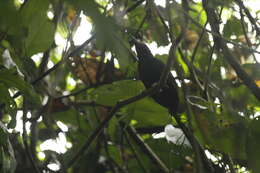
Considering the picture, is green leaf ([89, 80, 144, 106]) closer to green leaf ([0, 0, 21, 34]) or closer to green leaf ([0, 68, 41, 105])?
green leaf ([0, 68, 41, 105])

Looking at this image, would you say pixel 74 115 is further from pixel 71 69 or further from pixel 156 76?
pixel 156 76

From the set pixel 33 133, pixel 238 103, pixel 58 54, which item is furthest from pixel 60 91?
pixel 238 103

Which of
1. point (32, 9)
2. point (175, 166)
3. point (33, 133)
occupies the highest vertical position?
point (32, 9)

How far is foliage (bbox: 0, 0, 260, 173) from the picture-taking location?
0.61 m

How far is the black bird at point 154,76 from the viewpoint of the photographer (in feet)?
2.89

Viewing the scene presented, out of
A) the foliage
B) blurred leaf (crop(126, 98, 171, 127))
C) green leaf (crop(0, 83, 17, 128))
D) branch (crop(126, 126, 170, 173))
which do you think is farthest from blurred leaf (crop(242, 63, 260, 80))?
green leaf (crop(0, 83, 17, 128))

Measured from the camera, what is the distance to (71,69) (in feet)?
4.75

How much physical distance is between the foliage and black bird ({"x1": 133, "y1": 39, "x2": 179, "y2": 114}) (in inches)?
1.1

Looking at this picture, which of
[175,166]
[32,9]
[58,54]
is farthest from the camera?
[58,54]

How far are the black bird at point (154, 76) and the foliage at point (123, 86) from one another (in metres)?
0.03

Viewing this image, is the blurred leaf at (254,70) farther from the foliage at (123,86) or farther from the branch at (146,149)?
the branch at (146,149)

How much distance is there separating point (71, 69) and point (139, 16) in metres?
0.29

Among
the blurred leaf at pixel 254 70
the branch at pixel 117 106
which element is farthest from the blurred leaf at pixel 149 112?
the blurred leaf at pixel 254 70

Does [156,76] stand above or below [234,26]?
below
